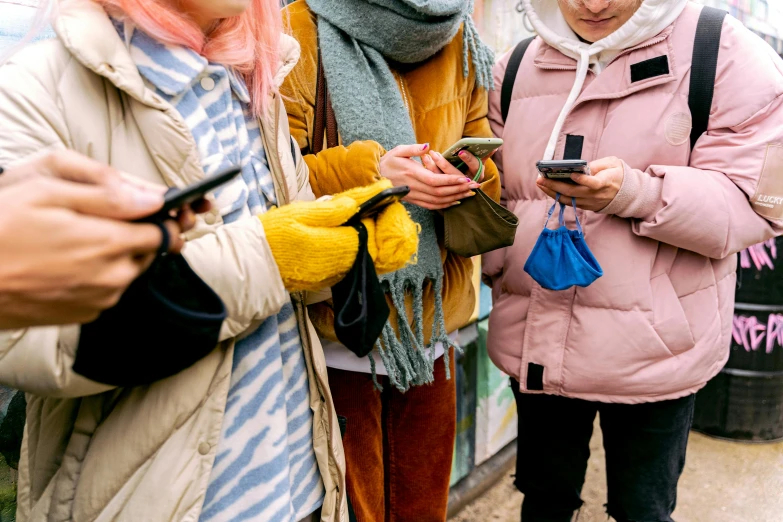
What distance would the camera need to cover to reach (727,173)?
143 centimetres

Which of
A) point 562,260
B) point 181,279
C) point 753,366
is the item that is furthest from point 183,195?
point 753,366

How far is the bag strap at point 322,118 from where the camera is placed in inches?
54.9

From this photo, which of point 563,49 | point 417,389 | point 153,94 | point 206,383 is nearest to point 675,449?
point 417,389

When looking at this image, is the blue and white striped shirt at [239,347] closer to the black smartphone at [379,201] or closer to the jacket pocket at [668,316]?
the black smartphone at [379,201]

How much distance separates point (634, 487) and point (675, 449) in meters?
0.16

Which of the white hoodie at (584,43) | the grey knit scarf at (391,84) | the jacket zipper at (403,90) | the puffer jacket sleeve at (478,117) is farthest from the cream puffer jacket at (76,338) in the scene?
the white hoodie at (584,43)

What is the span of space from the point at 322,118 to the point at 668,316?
1.02 meters

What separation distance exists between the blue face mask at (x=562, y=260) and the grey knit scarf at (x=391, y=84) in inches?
10.1

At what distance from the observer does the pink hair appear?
90 cm

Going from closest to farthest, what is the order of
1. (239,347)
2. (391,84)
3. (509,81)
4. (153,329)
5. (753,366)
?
(153,329), (239,347), (391,84), (509,81), (753,366)

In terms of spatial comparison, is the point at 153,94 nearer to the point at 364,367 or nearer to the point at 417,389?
the point at 364,367

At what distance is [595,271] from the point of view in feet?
4.63

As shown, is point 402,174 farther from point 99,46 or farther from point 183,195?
point 183,195

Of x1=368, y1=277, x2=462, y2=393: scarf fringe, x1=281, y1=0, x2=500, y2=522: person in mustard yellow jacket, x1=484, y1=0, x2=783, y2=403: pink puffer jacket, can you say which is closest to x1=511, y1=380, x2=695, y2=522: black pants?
x1=484, y1=0, x2=783, y2=403: pink puffer jacket
